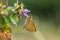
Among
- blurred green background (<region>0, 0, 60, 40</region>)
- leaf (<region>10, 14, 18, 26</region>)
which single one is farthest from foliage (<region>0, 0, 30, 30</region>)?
blurred green background (<region>0, 0, 60, 40</region>)

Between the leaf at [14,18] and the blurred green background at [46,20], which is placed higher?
the leaf at [14,18]

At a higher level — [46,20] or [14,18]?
[14,18]

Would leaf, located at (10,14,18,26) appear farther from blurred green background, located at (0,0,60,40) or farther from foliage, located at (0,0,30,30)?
blurred green background, located at (0,0,60,40)

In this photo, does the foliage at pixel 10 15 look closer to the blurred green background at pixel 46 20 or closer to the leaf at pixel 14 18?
the leaf at pixel 14 18

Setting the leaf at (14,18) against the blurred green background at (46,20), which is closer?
the leaf at (14,18)

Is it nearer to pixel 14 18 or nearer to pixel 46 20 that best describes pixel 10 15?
pixel 14 18

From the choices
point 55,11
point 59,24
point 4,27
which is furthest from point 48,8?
point 4,27

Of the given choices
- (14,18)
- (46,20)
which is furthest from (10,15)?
(46,20)

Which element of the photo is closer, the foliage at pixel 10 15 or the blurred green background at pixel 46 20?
the foliage at pixel 10 15

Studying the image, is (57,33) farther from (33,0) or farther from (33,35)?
(33,0)

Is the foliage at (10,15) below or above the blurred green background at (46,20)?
above

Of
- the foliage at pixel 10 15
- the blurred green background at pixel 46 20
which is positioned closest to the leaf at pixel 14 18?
the foliage at pixel 10 15
